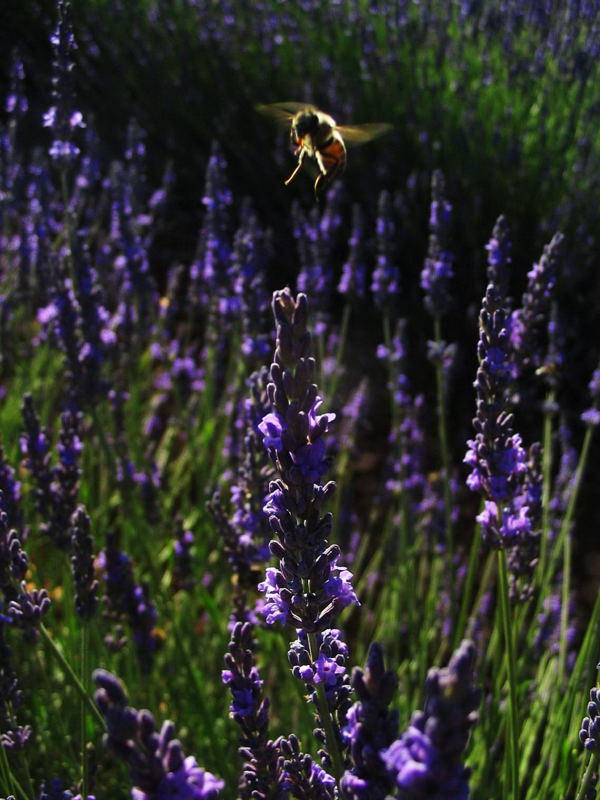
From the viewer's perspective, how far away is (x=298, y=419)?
99cm

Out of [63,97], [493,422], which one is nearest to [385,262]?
[63,97]

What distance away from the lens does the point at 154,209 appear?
392 centimetres

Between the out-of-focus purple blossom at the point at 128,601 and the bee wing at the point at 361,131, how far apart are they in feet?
3.53

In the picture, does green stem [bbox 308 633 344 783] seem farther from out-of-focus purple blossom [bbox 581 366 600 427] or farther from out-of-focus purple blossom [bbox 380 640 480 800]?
out-of-focus purple blossom [bbox 581 366 600 427]

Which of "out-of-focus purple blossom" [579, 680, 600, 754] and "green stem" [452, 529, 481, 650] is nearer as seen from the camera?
"out-of-focus purple blossom" [579, 680, 600, 754]

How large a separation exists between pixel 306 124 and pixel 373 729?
1353 mm

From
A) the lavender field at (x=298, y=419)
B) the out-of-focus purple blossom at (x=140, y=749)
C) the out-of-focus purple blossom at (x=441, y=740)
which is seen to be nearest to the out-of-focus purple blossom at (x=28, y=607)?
the lavender field at (x=298, y=419)

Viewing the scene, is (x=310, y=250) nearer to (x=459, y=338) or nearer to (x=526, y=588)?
(x=526, y=588)

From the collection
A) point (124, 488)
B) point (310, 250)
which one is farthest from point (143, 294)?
point (124, 488)

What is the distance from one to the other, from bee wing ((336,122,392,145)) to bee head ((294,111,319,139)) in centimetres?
8

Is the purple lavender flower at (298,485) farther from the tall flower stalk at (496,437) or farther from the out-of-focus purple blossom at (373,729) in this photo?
the tall flower stalk at (496,437)

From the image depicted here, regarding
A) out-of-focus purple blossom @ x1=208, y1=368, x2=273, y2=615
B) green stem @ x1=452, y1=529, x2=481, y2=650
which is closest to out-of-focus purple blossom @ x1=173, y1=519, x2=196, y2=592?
out-of-focus purple blossom @ x1=208, y1=368, x2=273, y2=615

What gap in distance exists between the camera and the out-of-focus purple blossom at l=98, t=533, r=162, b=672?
2045 millimetres

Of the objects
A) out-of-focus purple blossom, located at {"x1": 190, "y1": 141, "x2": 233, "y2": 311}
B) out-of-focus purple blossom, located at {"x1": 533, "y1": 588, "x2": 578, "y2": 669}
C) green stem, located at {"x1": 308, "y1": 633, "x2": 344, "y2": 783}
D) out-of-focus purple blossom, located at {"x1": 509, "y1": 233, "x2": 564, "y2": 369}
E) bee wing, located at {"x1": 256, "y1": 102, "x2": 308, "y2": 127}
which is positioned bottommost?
out-of-focus purple blossom, located at {"x1": 533, "y1": 588, "x2": 578, "y2": 669}
